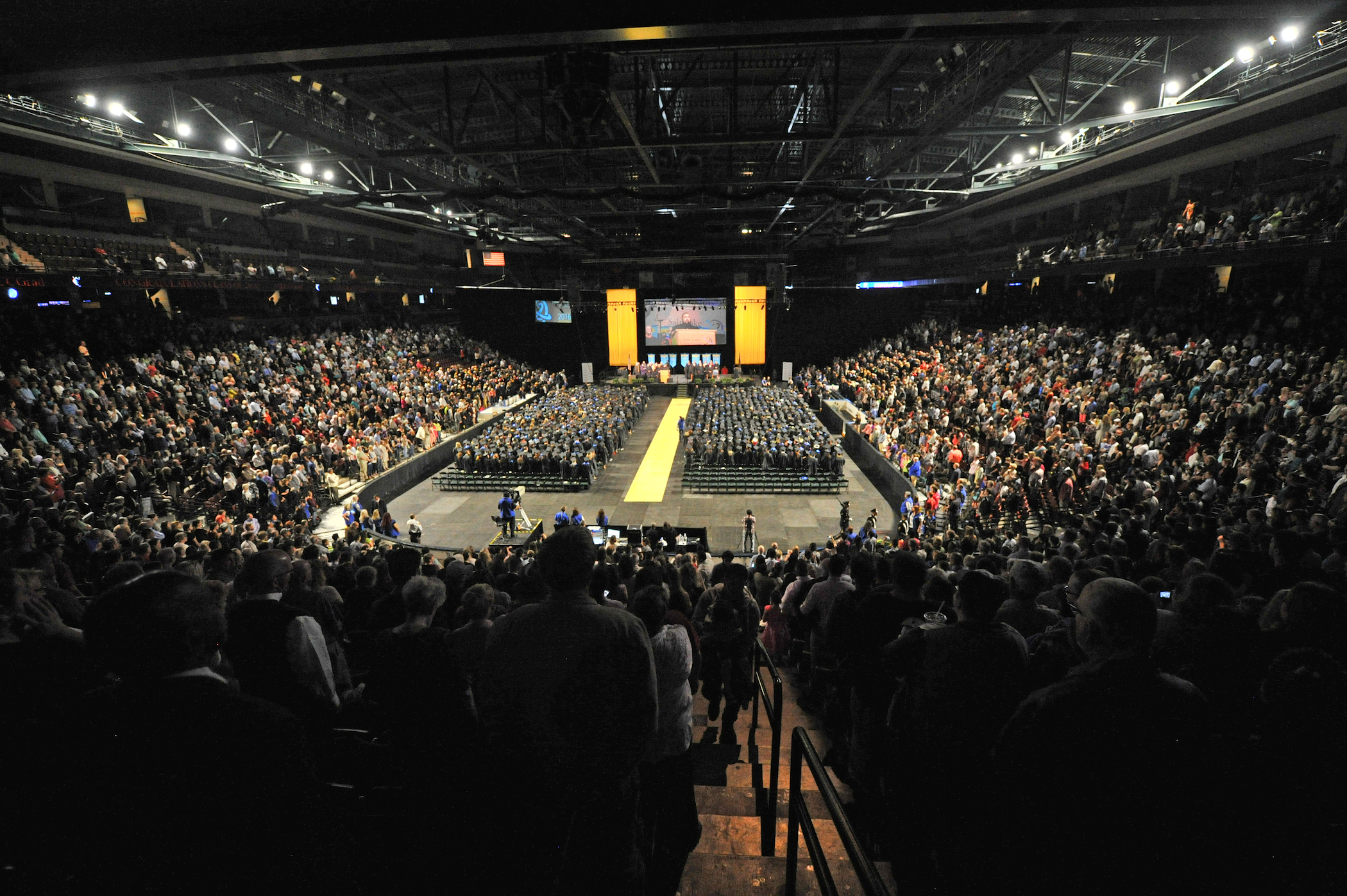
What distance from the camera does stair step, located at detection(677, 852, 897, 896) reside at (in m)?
2.63

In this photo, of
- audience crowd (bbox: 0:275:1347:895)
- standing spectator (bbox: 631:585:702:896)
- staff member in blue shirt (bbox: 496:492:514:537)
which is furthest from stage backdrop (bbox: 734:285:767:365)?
standing spectator (bbox: 631:585:702:896)

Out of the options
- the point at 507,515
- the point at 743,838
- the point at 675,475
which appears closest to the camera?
the point at 743,838

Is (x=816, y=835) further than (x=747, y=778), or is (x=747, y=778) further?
(x=747, y=778)

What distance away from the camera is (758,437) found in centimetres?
1948

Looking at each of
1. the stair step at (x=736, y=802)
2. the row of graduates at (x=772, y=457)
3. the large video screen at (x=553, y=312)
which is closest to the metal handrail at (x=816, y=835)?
the stair step at (x=736, y=802)

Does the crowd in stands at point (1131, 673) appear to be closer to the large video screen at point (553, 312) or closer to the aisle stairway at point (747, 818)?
the aisle stairway at point (747, 818)

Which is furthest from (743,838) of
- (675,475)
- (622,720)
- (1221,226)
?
(1221,226)

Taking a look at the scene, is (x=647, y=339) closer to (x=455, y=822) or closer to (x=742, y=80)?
(x=742, y=80)

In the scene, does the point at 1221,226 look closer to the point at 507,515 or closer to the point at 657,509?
the point at 657,509

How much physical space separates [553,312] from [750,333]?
1246 centimetres

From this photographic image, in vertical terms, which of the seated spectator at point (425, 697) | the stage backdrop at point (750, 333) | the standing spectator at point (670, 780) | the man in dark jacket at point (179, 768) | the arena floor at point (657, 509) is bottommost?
the arena floor at point (657, 509)

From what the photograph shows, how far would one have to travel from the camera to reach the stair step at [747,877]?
8.64 feet

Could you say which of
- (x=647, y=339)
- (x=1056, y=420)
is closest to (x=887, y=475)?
(x=1056, y=420)

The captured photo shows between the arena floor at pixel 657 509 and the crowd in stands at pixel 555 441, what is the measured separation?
2.60 ft
